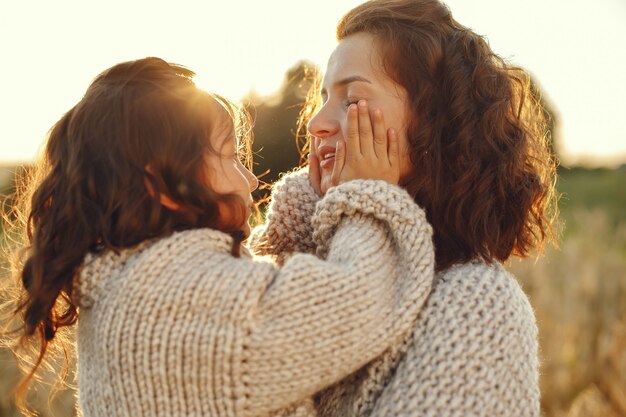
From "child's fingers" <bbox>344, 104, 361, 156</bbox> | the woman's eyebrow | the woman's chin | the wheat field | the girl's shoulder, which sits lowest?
the wheat field

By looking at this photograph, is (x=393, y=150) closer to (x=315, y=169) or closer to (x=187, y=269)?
(x=315, y=169)

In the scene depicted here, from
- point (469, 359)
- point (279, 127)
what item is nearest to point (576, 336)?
point (279, 127)

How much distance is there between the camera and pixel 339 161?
6.68 ft

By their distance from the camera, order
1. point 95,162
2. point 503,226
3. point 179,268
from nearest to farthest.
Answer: point 179,268, point 95,162, point 503,226

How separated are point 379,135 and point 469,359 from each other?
69 cm

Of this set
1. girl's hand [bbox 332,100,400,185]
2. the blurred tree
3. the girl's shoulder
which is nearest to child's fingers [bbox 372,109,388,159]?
girl's hand [bbox 332,100,400,185]

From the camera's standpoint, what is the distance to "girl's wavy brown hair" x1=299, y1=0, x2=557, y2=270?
2.03 m

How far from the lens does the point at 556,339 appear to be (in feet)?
12.8

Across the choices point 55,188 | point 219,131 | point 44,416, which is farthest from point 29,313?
point 44,416

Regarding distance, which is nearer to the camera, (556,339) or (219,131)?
(219,131)

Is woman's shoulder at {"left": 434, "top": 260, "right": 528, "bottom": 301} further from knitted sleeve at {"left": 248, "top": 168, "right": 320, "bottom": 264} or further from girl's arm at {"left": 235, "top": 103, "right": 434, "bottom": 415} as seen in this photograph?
knitted sleeve at {"left": 248, "top": 168, "right": 320, "bottom": 264}

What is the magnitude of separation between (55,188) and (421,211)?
980mm

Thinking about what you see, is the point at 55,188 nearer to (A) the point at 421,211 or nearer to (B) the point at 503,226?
(A) the point at 421,211

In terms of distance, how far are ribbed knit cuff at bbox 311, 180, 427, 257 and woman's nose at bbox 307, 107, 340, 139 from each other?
0.28m
